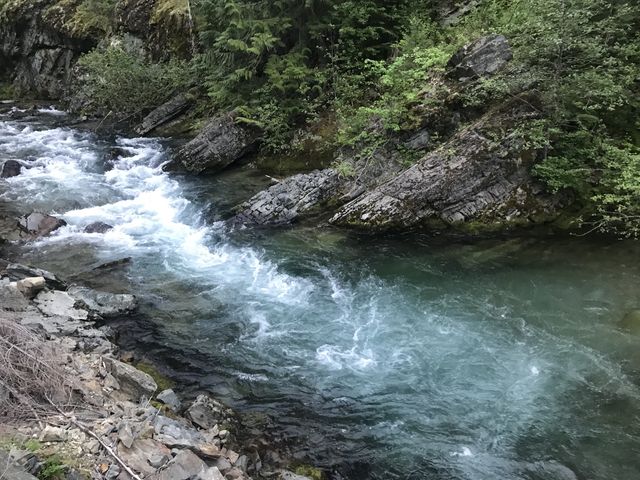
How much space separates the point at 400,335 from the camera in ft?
31.3

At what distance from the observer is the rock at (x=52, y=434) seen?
211 inches

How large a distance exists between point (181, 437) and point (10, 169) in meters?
15.9

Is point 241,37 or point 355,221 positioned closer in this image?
point 355,221

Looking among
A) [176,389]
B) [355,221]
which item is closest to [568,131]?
[355,221]

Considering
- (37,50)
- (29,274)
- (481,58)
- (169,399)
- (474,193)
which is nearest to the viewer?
(169,399)

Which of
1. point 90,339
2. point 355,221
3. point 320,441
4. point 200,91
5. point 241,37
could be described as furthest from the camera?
point 200,91

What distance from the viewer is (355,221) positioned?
13227 millimetres

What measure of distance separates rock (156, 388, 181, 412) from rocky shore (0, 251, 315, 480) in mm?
15

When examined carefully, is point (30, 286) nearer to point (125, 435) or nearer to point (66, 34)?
point (125, 435)

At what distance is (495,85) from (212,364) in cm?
942

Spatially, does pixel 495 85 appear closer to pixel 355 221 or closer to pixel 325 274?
pixel 355 221

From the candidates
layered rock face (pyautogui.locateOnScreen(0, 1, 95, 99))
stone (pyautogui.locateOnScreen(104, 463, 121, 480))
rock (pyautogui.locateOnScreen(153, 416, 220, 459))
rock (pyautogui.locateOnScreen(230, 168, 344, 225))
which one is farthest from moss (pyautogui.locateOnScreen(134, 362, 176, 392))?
layered rock face (pyautogui.locateOnScreen(0, 1, 95, 99))

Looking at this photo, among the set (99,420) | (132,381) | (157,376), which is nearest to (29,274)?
(157,376)

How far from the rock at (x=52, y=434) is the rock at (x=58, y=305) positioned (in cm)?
407
